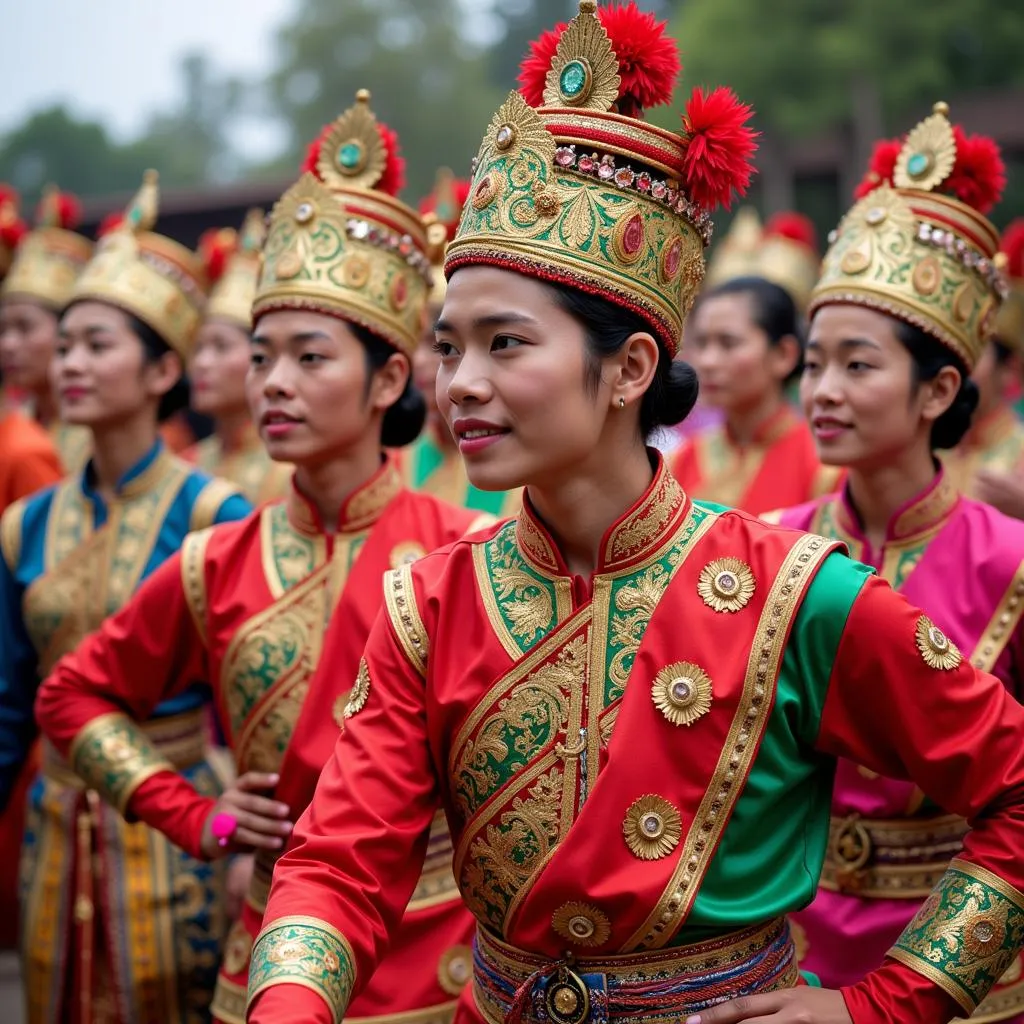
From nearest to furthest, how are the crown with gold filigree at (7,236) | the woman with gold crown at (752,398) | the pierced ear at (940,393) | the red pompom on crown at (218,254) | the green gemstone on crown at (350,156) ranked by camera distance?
1. the pierced ear at (940,393)
2. the green gemstone on crown at (350,156)
3. the red pompom on crown at (218,254)
4. the woman with gold crown at (752,398)
5. the crown with gold filigree at (7,236)

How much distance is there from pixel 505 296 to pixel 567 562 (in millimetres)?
439

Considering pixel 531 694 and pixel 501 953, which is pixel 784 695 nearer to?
pixel 531 694

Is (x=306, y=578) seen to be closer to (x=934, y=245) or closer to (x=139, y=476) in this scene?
(x=139, y=476)

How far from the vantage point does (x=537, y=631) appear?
7.48 ft

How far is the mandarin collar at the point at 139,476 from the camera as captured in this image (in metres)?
4.31

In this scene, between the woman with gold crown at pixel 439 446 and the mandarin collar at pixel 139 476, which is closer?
the mandarin collar at pixel 139 476

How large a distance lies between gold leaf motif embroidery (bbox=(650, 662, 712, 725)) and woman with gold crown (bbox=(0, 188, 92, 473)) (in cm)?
535

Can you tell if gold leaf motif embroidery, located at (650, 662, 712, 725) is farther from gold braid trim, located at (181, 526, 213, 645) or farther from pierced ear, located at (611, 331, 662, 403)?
gold braid trim, located at (181, 526, 213, 645)

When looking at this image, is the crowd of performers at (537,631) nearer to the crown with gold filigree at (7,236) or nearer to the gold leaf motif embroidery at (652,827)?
the gold leaf motif embroidery at (652,827)

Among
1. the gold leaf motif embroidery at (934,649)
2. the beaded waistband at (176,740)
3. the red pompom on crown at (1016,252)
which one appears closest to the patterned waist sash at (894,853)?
the gold leaf motif embroidery at (934,649)

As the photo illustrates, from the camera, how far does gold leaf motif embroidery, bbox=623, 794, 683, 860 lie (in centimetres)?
213

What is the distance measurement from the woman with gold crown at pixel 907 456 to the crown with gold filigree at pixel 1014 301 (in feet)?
9.96

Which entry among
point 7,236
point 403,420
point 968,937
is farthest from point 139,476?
point 7,236

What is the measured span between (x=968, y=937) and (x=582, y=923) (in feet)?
1.87
